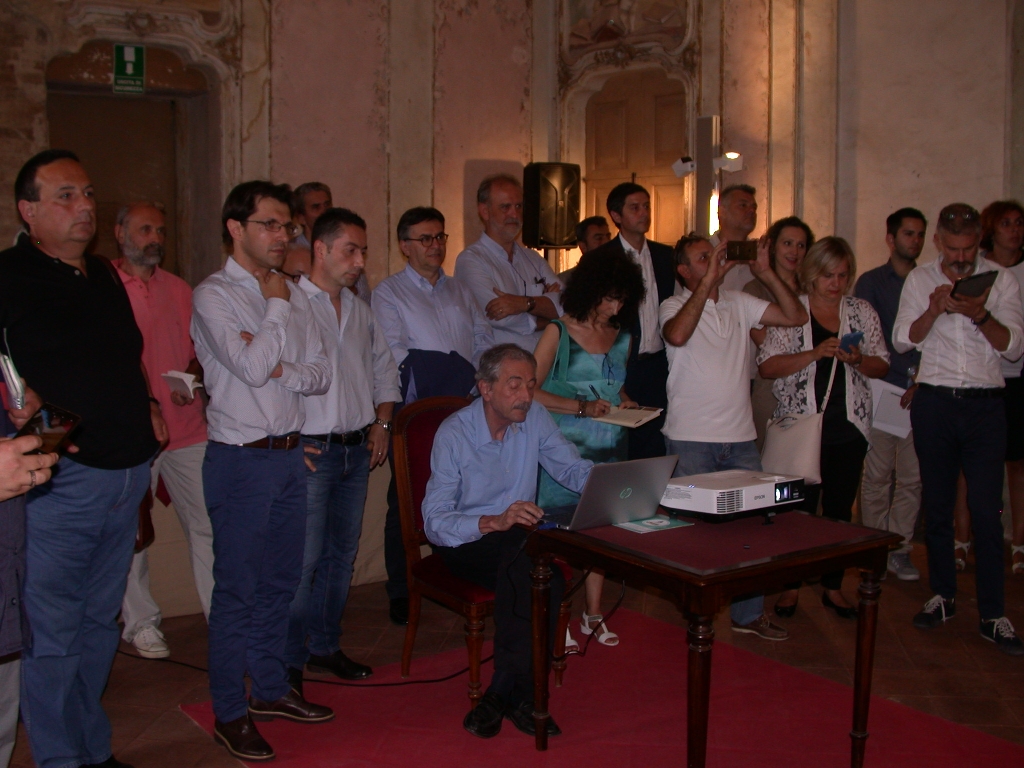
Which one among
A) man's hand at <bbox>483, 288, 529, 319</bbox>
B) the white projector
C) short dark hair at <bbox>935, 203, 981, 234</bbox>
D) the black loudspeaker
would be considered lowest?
the white projector

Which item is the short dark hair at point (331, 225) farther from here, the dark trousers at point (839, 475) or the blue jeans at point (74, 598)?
the dark trousers at point (839, 475)

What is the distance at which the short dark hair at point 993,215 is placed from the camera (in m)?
5.04

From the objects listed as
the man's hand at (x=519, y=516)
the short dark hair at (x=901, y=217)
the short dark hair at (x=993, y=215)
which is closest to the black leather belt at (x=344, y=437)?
the man's hand at (x=519, y=516)

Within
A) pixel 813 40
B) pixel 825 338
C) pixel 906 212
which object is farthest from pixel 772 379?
pixel 813 40

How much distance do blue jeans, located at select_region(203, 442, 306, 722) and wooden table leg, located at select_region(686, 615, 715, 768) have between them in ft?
4.44

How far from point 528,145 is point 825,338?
15.0 feet

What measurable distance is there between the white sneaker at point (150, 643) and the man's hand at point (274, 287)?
1728 millimetres

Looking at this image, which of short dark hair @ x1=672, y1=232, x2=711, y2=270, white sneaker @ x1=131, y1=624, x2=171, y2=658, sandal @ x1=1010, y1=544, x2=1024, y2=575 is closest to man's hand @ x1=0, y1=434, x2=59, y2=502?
white sneaker @ x1=131, y1=624, x2=171, y2=658

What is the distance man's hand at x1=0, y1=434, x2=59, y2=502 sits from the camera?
185 cm

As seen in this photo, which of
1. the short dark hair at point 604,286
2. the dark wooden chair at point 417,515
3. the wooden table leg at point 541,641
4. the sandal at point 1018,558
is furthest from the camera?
Answer: the sandal at point 1018,558

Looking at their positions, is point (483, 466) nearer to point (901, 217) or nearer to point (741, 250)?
point (741, 250)

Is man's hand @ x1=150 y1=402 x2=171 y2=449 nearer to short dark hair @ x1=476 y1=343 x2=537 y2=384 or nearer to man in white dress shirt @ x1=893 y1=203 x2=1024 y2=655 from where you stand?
short dark hair @ x1=476 y1=343 x2=537 y2=384

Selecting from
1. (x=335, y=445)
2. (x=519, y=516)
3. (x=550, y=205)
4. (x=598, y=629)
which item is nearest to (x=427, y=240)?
(x=335, y=445)

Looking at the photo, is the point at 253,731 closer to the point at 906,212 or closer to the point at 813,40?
the point at 906,212
